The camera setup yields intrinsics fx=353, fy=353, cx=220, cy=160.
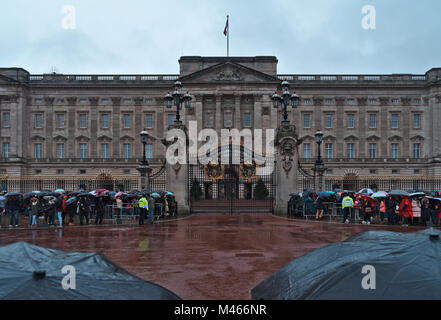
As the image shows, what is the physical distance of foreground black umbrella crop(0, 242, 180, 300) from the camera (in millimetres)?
2404

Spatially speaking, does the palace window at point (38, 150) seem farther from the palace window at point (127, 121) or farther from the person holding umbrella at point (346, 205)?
the person holding umbrella at point (346, 205)

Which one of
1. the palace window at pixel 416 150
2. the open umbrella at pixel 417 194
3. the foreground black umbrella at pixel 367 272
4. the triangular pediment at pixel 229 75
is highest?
the triangular pediment at pixel 229 75

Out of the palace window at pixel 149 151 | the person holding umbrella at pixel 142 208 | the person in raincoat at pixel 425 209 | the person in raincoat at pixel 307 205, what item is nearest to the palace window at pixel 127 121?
the palace window at pixel 149 151

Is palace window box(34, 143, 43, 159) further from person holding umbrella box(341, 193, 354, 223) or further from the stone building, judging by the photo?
person holding umbrella box(341, 193, 354, 223)

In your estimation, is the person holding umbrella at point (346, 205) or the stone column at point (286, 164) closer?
the person holding umbrella at point (346, 205)

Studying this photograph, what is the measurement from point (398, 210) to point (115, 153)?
163 feet

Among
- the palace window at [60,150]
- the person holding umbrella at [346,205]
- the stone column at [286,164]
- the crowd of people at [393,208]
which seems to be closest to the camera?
the crowd of people at [393,208]

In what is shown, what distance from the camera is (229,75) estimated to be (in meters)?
55.7

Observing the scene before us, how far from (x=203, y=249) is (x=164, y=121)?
5049 centimetres

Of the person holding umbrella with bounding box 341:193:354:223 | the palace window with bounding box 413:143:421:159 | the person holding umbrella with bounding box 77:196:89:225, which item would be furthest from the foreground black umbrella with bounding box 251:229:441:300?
the palace window with bounding box 413:143:421:159

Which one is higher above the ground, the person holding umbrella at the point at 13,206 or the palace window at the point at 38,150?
the palace window at the point at 38,150

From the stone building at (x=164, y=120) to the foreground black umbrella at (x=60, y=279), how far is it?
53.9 m

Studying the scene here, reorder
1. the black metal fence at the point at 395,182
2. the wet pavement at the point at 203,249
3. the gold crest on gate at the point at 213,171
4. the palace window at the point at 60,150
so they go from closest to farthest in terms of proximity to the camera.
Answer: the wet pavement at the point at 203,249 → the gold crest on gate at the point at 213,171 → the black metal fence at the point at 395,182 → the palace window at the point at 60,150

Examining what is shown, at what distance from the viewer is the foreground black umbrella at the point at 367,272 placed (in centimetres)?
253
